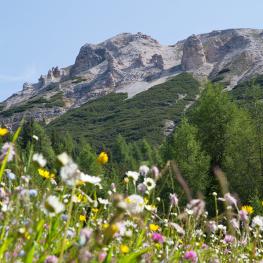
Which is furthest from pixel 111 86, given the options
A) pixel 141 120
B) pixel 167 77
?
pixel 141 120

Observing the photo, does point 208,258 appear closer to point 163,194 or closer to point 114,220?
point 114,220

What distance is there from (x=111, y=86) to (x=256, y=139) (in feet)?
519

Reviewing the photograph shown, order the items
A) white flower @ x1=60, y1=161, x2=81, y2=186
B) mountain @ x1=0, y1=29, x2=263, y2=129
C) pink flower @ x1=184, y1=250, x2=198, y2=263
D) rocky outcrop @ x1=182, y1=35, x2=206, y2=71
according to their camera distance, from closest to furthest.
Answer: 1. white flower @ x1=60, y1=161, x2=81, y2=186
2. pink flower @ x1=184, y1=250, x2=198, y2=263
3. mountain @ x1=0, y1=29, x2=263, y2=129
4. rocky outcrop @ x1=182, y1=35, x2=206, y2=71

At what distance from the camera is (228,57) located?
175m

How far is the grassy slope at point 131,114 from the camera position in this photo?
114 m

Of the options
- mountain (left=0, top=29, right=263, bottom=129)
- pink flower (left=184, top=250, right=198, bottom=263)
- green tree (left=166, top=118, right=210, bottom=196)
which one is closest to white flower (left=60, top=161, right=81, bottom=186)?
pink flower (left=184, top=250, right=198, bottom=263)

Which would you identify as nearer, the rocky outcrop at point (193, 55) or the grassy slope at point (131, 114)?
the grassy slope at point (131, 114)

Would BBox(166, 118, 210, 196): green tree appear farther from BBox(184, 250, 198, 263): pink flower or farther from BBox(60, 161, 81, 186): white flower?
BBox(60, 161, 81, 186): white flower

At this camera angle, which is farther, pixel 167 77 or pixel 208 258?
pixel 167 77

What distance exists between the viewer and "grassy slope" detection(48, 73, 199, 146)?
11400 centimetres

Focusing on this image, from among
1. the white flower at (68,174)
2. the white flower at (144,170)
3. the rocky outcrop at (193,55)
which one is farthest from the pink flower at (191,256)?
the rocky outcrop at (193,55)

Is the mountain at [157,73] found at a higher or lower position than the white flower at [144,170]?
higher

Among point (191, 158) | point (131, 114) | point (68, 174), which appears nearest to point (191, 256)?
point (68, 174)

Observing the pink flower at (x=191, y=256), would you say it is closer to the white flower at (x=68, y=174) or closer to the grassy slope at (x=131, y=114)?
the white flower at (x=68, y=174)
